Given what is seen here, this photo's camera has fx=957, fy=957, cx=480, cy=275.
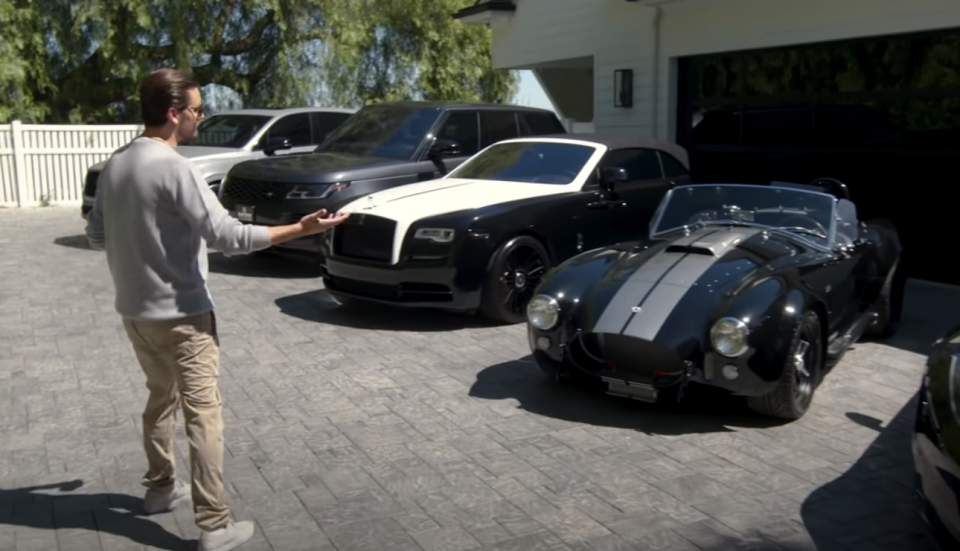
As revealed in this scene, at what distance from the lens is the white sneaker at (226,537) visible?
12.5 feet

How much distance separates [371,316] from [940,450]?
5.52 meters

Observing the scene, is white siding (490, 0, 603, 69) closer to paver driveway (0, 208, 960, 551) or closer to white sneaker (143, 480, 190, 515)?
paver driveway (0, 208, 960, 551)

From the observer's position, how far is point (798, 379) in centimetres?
550

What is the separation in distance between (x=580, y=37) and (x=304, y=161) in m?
6.00

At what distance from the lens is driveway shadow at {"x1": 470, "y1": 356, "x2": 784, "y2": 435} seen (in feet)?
17.9

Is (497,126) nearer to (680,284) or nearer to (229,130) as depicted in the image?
(229,130)

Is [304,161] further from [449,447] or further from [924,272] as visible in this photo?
[924,272]

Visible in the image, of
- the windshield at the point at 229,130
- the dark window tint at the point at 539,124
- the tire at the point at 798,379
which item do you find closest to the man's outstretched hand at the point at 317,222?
the tire at the point at 798,379

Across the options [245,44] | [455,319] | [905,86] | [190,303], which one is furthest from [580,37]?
[190,303]

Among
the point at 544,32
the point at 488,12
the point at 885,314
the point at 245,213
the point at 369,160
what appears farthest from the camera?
the point at 488,12

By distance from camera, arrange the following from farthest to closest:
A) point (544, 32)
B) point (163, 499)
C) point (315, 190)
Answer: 1. point (544, 32)
2. point (315, 190)
3. point (163, 499)

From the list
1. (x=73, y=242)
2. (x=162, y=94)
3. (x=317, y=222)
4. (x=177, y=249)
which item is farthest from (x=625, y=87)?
(x=177, y=249)

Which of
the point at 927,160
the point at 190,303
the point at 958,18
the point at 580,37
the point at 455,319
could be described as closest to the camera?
the point at 190,303

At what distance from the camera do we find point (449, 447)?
16.9 ft
